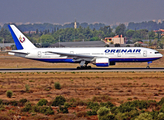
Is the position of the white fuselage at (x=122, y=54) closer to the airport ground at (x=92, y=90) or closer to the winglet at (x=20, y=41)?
the winglet at (x=20, y=41)

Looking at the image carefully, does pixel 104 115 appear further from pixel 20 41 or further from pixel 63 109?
pixel 20 41

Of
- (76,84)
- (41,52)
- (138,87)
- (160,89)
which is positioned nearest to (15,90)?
(76,84)

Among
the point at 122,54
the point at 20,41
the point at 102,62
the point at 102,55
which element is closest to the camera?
the point at 102,62

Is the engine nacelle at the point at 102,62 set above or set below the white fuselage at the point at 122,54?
below

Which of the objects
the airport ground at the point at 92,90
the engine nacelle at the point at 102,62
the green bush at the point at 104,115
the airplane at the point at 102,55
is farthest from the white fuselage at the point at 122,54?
the green bush at the point at 104,115

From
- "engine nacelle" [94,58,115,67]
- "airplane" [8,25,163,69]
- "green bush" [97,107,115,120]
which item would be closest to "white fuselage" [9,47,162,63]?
"airplane" [8,25,163,69]

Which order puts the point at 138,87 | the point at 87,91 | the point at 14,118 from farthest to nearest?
the point at 138,87 < the point at 87,91 < the point at 14,118

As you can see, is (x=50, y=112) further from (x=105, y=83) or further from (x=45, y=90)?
(x=105, y=83)

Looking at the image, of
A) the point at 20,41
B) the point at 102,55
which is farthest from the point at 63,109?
the point at 20,41

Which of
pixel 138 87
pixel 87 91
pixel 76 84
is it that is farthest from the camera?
pixel 76 84

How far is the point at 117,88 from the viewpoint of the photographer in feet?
98.3

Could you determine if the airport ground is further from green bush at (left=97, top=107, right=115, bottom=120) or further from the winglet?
the winglet

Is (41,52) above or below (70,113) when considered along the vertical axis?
above

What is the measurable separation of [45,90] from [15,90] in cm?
328
